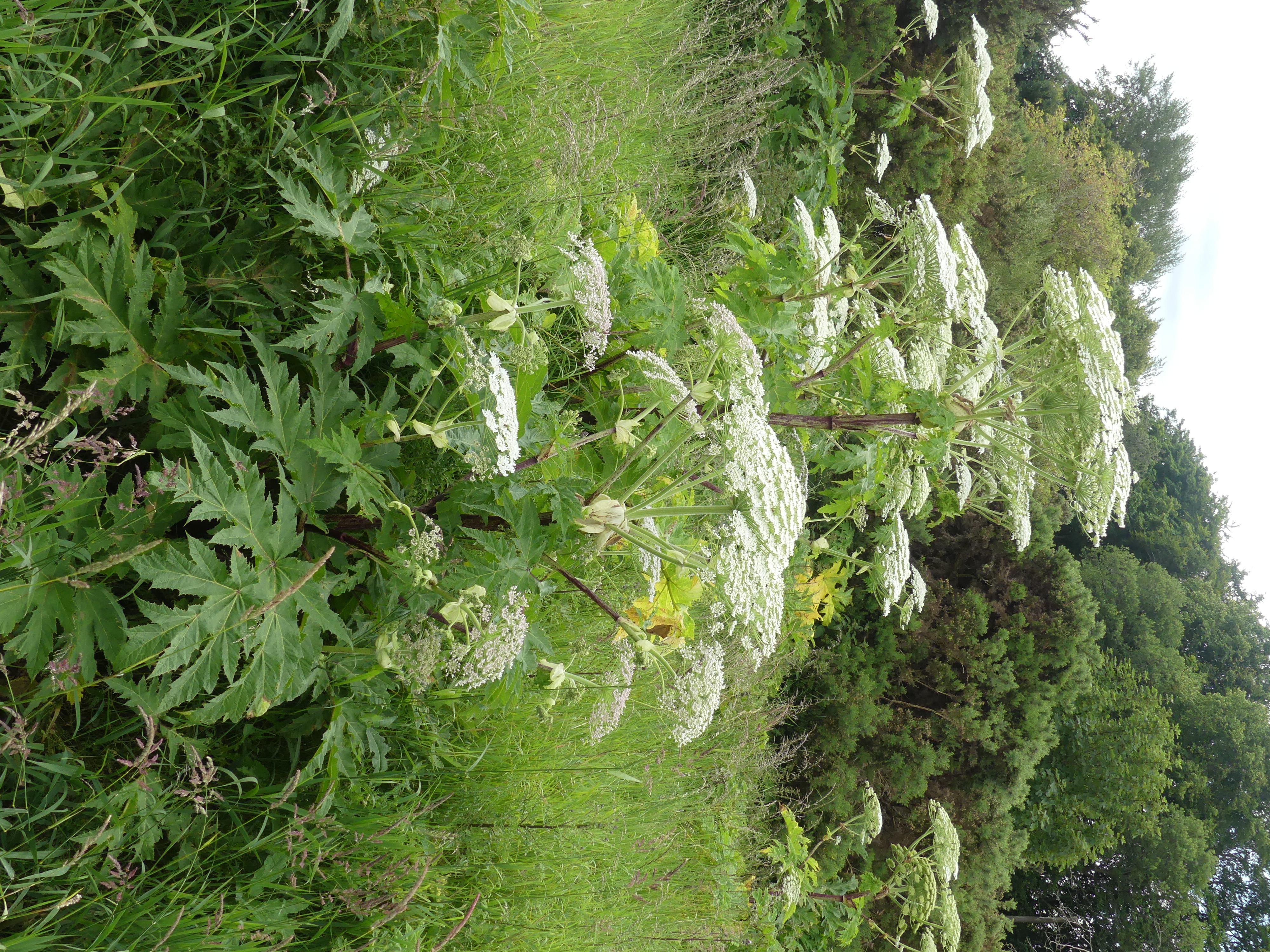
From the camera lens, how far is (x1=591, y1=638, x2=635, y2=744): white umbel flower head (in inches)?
99.6

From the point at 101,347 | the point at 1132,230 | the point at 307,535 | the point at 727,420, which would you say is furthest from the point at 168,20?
the point at 1132,230

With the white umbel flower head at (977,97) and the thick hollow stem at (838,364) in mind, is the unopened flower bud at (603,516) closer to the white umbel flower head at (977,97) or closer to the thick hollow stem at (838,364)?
the thick hollow stem at (838,364)

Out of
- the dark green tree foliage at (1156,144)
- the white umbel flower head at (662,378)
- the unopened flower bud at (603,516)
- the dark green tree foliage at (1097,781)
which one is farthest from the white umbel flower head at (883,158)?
the dark green tree foliage at (1156,144)

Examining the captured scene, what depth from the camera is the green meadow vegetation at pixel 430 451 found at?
1804 millimetres

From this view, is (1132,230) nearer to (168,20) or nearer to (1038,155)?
(1038,155)

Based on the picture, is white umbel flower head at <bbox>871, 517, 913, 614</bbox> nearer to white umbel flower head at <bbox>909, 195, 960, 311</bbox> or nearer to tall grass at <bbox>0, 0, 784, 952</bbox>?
white umbel flower head at <bbox>909, 195, 960, 311</bbox>

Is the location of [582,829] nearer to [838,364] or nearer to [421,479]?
[421,479]

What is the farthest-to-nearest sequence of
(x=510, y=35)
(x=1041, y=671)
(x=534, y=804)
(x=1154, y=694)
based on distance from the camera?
1. (x=1154, y=694)
2. (x=1041, y=671)
3. (x=534, y=804)
4. (x=510, y=35)

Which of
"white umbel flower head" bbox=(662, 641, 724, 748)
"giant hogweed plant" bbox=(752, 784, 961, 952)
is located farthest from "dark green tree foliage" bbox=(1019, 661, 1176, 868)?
"white umbel flower head" bbox=(662, 641, 724, 748)

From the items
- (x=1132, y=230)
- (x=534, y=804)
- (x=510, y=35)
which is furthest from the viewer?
(x=1132, y=230)

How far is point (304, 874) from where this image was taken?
234cm

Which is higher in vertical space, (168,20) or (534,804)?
(168,20)

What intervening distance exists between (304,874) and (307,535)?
108 cm

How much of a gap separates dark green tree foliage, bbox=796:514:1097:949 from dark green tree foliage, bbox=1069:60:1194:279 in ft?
58.2
